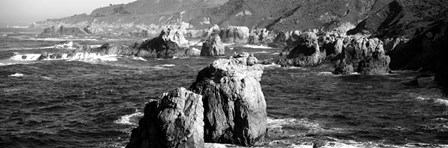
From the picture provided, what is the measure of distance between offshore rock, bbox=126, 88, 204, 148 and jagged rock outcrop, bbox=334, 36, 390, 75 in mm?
61969

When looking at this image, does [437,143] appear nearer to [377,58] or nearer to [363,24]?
[377,58]

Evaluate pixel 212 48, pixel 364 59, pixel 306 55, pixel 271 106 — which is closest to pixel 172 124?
pixel 271 106

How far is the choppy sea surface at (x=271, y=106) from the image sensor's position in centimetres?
4597

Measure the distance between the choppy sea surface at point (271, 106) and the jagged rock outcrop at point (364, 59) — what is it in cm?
296

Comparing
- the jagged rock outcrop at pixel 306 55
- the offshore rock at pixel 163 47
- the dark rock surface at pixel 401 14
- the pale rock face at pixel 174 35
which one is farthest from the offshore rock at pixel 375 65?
the dark rock surface at pixel 401 14

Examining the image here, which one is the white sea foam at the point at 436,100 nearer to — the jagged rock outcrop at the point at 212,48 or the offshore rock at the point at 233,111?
the offshore rock at the point at 233,111

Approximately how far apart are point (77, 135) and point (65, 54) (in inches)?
3236

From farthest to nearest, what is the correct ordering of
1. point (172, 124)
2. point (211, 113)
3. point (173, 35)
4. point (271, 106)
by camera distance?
1. point (173, 35)
2. point (271, 106)
3. point (211, 113)
4. point (172, 124)

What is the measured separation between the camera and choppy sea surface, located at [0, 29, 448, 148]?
151 ft

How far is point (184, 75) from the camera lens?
96562 mm

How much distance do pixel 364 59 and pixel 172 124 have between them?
70361 millimetres

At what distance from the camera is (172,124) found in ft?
118

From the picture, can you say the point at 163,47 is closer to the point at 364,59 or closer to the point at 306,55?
the point at 306,55

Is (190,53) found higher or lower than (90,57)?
higher
